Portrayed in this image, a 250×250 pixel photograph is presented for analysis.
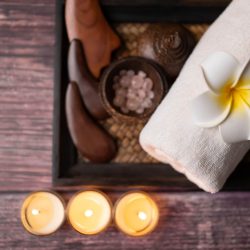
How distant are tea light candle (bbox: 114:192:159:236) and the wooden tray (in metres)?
0.02

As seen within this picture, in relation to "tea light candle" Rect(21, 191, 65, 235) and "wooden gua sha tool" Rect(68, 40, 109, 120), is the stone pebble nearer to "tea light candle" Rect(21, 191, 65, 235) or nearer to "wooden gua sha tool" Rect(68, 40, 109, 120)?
"wooden gua sha tool" Rect(68, 40, 109, 120)

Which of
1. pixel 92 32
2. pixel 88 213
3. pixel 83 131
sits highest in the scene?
pixel 92 32

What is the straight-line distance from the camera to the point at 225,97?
539 millimetres

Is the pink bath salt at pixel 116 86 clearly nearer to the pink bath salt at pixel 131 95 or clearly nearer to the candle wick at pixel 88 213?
the pink bath salt at pixel 131 95

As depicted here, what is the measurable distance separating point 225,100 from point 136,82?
16 centimetres

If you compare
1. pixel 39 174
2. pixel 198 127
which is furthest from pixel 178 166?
pixel 39 174

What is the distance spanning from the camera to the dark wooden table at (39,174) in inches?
26.4

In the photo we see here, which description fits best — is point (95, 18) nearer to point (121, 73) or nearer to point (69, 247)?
point (121, 73)

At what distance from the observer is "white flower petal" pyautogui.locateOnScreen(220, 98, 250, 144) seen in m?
0.53

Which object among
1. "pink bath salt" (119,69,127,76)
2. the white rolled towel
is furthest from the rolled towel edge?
"pink bath salt" (119,69,127,76)

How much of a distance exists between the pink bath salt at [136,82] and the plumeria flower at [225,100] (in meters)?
0.14

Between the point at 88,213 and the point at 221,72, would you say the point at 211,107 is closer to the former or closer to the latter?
the point at 221,72

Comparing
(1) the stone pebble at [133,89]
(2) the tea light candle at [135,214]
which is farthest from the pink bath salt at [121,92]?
(2) the tea light candle at [135,214]

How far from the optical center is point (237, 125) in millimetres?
534
